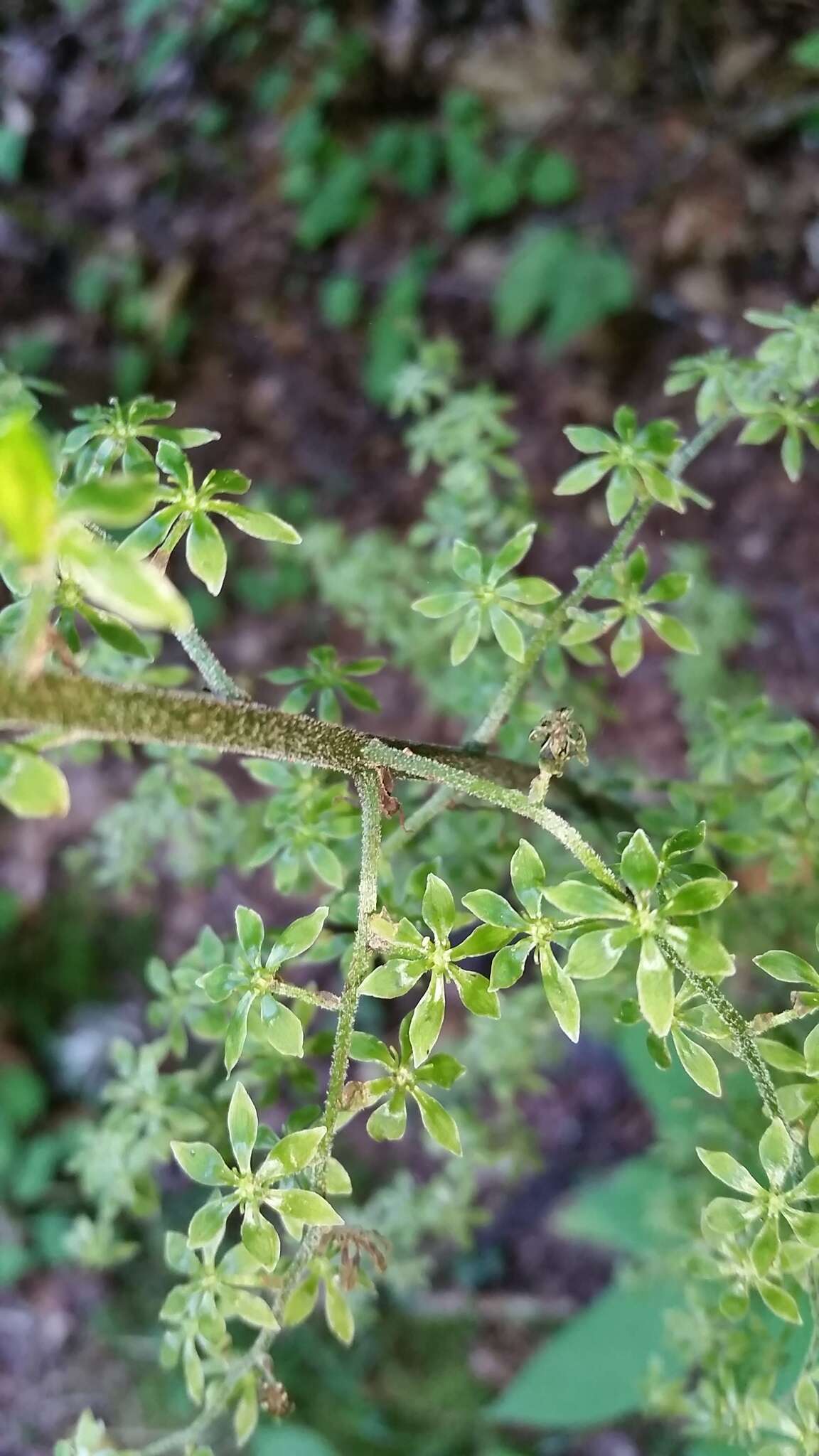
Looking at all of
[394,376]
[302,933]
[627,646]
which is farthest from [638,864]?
[394,376]

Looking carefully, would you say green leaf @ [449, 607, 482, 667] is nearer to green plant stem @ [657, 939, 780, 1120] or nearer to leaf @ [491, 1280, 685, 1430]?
green plant stem @ [657, 939, 780, 1120]

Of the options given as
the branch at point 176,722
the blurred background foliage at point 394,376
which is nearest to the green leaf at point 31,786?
the branch at point 176,722

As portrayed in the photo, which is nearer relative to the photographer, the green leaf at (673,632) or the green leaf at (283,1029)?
the green leaf at (283,1029)

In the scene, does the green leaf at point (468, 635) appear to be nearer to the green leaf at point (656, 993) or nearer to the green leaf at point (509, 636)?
the green leaf at point (509, 636)

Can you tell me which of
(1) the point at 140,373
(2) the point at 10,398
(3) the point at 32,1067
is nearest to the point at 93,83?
(1) the point at 140,373

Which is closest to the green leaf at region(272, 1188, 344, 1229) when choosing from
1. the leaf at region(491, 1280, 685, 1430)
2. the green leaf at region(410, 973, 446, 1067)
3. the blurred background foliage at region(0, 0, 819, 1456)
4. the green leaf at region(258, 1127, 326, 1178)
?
the green leaf at region(258, 1127, 326, 1178)

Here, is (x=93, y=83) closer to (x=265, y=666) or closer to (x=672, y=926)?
(x=265, y=666)
